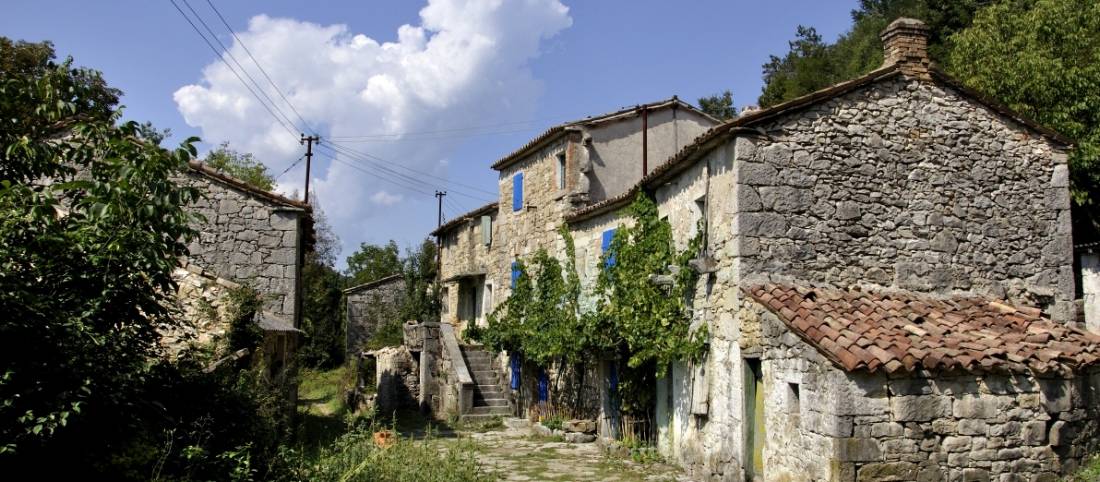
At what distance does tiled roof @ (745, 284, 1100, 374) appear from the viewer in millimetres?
8836

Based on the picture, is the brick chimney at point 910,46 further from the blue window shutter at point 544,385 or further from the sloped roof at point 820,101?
the blue window shutter at point 544,385

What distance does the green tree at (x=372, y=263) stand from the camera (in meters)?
45.7

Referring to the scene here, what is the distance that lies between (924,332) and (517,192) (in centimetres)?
1402

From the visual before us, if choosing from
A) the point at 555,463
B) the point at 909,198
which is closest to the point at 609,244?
the point at 555,463

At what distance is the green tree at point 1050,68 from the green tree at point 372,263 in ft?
104

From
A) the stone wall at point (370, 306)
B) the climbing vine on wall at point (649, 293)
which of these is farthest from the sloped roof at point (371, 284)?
the climbing vine on wall at point (649, 293)

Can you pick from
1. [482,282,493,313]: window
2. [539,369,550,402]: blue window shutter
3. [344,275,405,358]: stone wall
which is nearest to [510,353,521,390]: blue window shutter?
[539,369,550,402]: blue window shutter

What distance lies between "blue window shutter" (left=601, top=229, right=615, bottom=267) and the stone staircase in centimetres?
613

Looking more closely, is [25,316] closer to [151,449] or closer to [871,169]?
[151,449]

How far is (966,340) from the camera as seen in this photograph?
948 centimetres

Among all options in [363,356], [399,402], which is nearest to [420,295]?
[363,356]

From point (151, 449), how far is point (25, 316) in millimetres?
1304

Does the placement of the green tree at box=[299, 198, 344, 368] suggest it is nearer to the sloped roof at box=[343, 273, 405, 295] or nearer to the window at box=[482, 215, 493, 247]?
the sloped roof at box=[343, 273, 405, 295]

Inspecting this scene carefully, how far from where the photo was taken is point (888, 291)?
438 inches
